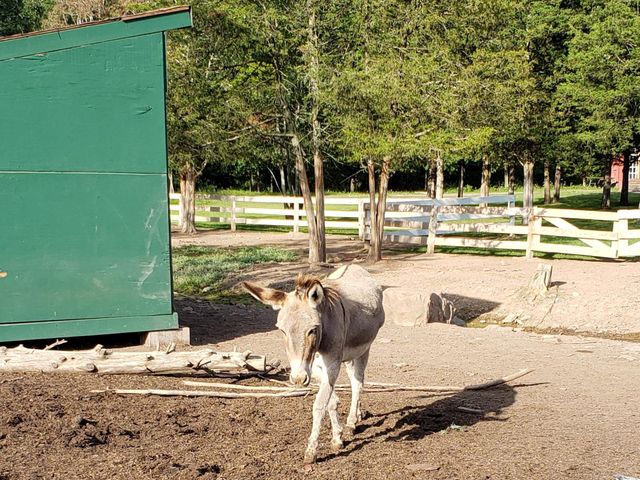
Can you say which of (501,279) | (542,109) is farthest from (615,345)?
(542,109)

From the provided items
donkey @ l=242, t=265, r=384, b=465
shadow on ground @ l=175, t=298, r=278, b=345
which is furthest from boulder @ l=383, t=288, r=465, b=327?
donkey @ l=242, t=265, r=384, b=465

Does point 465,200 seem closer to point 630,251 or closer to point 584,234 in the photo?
point 584,234

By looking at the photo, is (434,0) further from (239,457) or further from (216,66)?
(239,457)

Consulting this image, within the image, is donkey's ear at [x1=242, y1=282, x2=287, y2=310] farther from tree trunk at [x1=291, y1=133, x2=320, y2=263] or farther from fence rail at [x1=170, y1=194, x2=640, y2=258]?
tree trunk at [x1=291, y1=133, x2=320, y2=263]

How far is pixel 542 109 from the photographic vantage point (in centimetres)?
3366

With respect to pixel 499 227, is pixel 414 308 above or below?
below

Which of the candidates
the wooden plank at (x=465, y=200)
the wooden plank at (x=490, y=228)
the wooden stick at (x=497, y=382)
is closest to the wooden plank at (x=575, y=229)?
the wooden plank at (x=490, y=228)

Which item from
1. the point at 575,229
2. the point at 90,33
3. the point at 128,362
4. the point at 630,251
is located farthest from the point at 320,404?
the point at 575,229

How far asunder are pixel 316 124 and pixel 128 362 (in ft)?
44.7

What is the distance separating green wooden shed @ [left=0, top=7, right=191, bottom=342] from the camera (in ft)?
34.7

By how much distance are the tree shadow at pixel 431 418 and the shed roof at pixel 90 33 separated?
21.3 feet

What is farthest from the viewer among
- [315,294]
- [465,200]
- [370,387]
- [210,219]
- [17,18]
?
[17,18]

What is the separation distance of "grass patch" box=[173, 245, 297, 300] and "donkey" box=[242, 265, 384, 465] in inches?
407

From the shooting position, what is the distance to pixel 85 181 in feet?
35.8
